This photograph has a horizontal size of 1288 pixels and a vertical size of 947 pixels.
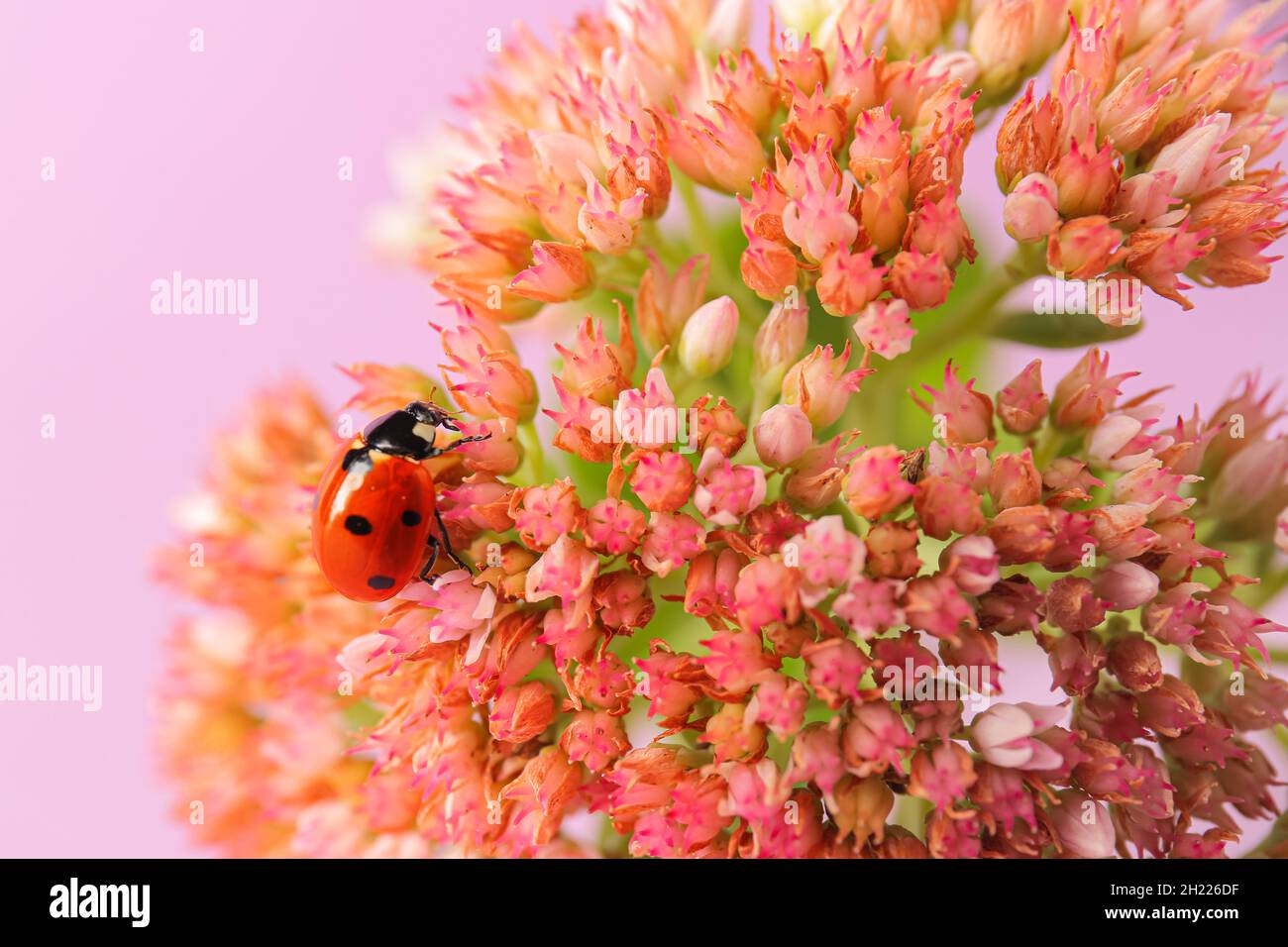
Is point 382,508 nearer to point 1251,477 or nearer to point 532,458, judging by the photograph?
point 532,458

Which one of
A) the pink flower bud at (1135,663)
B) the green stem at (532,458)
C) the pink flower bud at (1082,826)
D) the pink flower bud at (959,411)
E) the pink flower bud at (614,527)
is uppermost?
the pink flower bud at (959,411)

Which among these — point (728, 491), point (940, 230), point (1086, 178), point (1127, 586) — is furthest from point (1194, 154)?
point (728, 491)

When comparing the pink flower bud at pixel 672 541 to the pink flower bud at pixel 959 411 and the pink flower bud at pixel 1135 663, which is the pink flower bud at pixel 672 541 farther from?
the pink flower bud at pixel 1135 663

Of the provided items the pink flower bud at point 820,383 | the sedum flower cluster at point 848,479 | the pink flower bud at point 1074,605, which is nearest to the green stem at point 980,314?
the sedum flower cluster at point 848,479

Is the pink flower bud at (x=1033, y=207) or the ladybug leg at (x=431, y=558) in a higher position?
the pink flower bud at (x=1033, y=207)

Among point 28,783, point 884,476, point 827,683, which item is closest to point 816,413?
point 884,476

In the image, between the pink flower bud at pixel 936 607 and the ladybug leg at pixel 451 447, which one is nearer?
the pink flower bud at pixel 936 607
